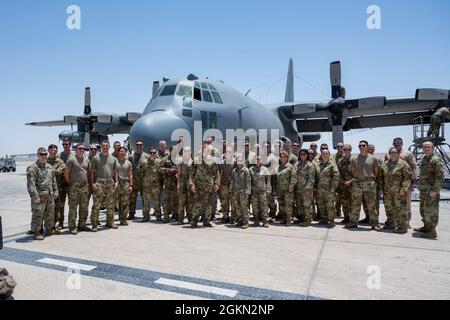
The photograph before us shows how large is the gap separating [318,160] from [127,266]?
216 inches

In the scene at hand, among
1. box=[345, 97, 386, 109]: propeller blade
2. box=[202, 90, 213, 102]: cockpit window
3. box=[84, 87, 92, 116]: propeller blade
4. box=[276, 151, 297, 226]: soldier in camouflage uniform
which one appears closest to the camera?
box=[276, 151, 297, 226]: soldier in camouflage uniform

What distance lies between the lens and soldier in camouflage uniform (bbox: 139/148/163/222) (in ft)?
27.4

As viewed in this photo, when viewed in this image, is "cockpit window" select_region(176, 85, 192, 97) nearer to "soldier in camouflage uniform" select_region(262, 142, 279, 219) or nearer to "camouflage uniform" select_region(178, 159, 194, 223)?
"camouflage uniform" select_region(178, 159, 194, 223)

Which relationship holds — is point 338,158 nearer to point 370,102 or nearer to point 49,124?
point 370,102

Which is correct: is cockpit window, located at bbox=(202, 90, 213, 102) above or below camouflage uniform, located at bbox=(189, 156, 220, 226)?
above

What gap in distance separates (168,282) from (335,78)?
1547cm

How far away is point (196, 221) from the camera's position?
7.59 meters

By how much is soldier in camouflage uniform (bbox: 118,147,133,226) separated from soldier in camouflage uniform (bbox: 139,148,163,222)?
1.61 feet

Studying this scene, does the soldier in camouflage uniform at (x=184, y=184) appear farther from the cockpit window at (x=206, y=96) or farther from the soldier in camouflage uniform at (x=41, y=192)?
the cockpit window at (x=206, y=96)

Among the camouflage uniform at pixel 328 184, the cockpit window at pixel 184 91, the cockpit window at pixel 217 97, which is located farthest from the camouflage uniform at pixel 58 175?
the camouflage uniform at pixel 328 184

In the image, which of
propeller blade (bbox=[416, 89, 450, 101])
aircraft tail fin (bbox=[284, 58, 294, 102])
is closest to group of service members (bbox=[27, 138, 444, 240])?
propeller blade (bbox=[416, 89, 450, 101])

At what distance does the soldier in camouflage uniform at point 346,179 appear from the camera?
7973 mm

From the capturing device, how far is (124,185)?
25.8 feet

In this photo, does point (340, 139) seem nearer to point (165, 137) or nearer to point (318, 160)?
point (318, 160)
